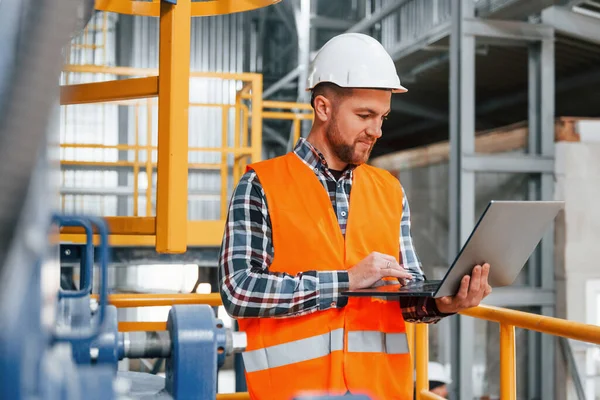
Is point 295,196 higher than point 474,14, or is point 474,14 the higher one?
point 474,14

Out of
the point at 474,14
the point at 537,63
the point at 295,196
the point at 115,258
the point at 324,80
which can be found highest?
the point at 474,14

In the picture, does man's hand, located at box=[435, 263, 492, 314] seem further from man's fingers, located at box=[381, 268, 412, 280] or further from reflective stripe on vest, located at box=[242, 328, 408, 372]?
reflective stripe on vest, located at box=[242, 328, 408, 372]

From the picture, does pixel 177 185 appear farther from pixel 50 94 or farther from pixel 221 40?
pixel 221 40

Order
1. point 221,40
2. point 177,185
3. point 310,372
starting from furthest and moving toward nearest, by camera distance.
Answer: point 221,40, point 310,372, point 177,185

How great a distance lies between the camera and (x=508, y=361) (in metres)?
2.85

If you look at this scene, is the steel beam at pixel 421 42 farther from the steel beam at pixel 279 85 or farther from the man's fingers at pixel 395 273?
the man's fingers at pixel 395 273

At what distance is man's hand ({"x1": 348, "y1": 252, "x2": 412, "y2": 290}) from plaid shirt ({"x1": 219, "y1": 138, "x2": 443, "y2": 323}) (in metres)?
0.03

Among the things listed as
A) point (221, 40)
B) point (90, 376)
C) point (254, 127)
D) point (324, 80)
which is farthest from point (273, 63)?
point (90, 376)

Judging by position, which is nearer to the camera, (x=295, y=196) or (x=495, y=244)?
(x=495, y=244)

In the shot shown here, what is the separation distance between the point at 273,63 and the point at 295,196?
1598 cm

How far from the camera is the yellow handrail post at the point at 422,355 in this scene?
3.34m

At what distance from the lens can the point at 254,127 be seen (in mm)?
7395

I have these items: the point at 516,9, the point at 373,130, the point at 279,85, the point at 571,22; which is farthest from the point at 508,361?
the point at 279,85

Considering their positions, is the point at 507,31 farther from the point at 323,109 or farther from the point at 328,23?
the point at 328,23
